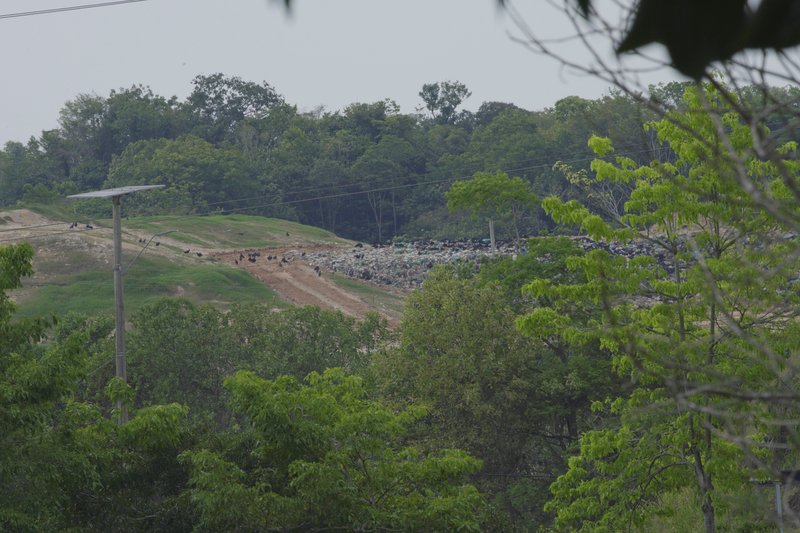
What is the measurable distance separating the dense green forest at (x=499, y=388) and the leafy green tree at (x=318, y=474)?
4cm

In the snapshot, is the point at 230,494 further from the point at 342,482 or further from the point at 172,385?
the point at 172,385

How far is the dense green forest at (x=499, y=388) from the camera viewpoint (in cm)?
804

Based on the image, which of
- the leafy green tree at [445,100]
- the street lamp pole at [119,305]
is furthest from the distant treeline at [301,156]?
the street lamp pole at [119,305]

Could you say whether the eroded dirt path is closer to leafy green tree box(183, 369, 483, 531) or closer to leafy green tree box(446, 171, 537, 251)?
leafy green tree box(446, 171, 537, 251)

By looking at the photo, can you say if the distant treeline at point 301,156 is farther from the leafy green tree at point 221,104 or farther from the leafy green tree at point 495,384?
the leafy green tree at point 495,384

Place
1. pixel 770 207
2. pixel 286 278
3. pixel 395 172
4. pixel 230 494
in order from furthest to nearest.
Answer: pixel 395 172
pixel 286 278
pixel 230 494
pixel 770 207

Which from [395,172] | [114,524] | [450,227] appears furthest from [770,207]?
[395,172]

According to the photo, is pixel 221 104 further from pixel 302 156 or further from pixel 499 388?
Answer: pixel 499 388

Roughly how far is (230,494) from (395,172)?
7541 centimetres

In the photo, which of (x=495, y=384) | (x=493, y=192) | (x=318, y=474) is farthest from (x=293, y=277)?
(x=318, y=474)

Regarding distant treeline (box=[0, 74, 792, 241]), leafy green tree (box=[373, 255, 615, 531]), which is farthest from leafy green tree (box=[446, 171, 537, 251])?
distant treeline (box=[0, 74, 792, 241])

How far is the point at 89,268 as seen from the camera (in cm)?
5481

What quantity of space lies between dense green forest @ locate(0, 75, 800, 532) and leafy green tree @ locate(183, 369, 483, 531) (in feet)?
0.12

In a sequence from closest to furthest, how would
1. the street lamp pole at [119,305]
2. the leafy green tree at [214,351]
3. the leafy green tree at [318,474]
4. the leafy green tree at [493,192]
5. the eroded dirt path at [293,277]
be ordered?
the leafy green tree at [318,474] → the street lamp pole at [119,305] → the leafy green tree at [214,351] → the leafy green tree at [493,192] → the eroded dirt path at [293,277]
